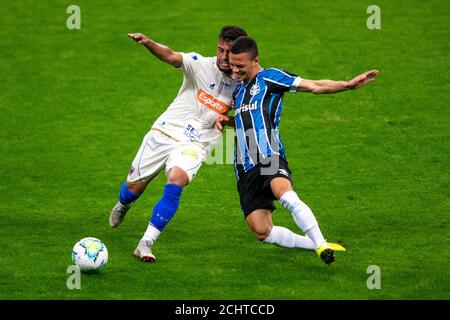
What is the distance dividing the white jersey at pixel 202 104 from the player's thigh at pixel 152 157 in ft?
0.36

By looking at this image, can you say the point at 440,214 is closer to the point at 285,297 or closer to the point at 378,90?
the point at 285,297

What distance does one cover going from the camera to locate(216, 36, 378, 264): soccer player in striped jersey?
9414mm

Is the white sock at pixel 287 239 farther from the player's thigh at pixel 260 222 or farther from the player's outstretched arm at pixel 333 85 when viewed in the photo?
the player's outstretched arm at pixel 333 85

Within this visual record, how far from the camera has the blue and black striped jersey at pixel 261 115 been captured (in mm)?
9523

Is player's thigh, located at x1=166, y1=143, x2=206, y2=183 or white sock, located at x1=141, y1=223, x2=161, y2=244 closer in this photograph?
white sock, located at x1=141, y1=223, x2=161, y2=244

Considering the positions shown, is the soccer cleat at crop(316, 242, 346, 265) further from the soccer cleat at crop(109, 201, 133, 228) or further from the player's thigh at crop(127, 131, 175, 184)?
the soccer cleat at crop(109, 201, 133, 228)

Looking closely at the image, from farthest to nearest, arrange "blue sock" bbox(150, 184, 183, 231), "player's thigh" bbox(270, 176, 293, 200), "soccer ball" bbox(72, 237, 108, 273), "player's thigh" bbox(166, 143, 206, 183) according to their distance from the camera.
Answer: "player's thigh" bbox(166, 143, 206, 183), "blue sock" bbox(150, 184, 183, 231), "soccer ball" bbox(72, 237, 108, 273), "player's thigh" bbox(270, 176, 293, 200)

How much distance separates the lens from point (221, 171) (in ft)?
43.7

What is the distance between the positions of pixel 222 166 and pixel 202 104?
3.32 meters

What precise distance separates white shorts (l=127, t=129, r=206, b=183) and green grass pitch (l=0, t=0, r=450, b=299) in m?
0.86

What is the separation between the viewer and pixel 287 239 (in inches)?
387

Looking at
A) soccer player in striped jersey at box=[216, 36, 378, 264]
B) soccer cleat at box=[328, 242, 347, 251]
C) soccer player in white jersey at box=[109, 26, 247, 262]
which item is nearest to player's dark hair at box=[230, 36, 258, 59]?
soccer player in striped jersey at box=[216, 36, 378, 264]
